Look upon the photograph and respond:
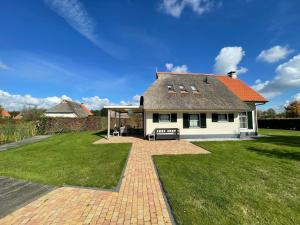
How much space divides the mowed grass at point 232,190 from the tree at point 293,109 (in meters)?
41.6

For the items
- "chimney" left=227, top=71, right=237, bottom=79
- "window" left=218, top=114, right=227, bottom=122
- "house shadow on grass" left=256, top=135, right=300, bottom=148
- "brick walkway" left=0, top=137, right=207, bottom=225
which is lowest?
"brick walkway" left=0, top=137, right=207, bottom=225

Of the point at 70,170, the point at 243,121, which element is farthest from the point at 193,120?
the point at 70,170

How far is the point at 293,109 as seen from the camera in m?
40.7

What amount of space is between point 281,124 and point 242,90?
12.7 meters

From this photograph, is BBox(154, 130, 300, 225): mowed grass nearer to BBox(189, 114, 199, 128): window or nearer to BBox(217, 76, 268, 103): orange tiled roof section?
BBox(189, 114, 199, 128): window

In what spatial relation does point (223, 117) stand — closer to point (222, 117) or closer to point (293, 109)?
point (222, 117)

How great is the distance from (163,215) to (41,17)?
1229cm

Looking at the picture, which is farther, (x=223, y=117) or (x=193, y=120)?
(x=223, y=117)

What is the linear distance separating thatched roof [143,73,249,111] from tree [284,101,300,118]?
1262 inches

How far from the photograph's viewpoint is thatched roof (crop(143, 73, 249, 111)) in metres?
15.5

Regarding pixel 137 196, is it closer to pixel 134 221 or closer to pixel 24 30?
pixel 134 221

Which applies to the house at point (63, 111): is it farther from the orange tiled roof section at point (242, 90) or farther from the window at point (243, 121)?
the window at point (243, 121)

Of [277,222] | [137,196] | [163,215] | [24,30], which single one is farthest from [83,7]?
[277,222]

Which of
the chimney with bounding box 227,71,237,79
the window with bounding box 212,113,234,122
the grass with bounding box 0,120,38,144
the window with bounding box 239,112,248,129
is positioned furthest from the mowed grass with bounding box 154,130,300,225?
the chimney with bounding box 227,71,237,79
